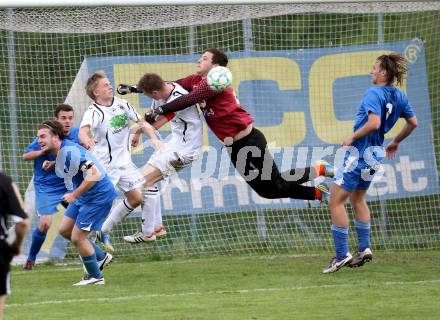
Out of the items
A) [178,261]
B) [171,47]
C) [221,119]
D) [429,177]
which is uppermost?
[171,47]

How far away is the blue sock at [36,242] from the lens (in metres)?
11.9

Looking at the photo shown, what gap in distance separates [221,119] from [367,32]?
12.3 feet

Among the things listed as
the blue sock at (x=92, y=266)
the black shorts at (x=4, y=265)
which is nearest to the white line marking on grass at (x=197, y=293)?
the blue sock at (x=92, y=266)

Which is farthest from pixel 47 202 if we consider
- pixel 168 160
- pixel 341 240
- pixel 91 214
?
pixel 341 240

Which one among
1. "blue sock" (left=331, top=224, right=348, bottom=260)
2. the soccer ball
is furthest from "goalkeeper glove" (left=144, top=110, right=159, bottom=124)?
"blue sock" (left=331, top=224, right=348, bottom=260)

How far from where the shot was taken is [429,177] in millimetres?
13508

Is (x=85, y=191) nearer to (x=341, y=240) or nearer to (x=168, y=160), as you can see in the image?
(x=168, y=160)

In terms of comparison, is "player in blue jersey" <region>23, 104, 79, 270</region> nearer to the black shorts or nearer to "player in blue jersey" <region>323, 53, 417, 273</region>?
"player in blue jersey" <region>323, 53, 417, 273</region>

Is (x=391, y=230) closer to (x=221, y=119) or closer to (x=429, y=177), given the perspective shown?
(x=429, y=177)

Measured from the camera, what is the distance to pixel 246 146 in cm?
1103

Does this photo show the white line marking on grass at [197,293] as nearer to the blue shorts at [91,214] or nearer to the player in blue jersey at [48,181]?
the blue shorts at [91,214]

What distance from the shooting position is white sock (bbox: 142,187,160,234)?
11.8 metres

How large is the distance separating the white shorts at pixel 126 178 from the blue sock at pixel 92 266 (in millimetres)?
1729

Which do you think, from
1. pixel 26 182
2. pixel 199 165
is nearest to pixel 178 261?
pixel 199 165
